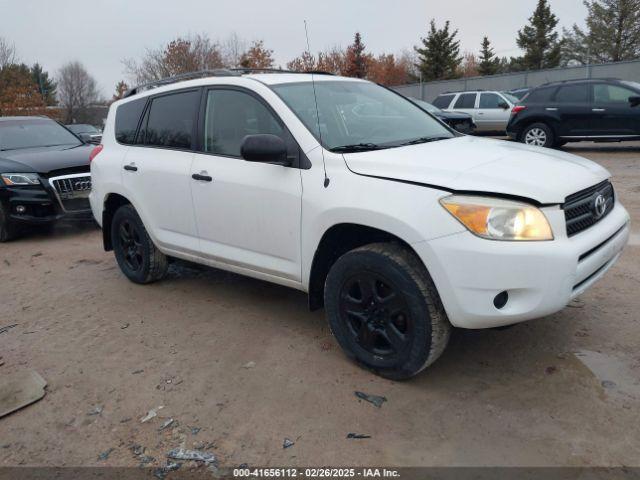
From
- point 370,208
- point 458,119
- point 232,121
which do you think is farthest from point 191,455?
point 458,119

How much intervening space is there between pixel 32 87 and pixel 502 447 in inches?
1497

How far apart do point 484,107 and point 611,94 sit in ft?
17.9

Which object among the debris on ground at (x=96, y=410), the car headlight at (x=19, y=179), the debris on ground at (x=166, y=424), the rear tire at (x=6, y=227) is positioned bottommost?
the debris on ground at (x=96, y=410)

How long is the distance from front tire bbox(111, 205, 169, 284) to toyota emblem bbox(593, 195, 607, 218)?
3.53m

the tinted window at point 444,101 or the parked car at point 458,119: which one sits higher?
the tinted window at point 444,101

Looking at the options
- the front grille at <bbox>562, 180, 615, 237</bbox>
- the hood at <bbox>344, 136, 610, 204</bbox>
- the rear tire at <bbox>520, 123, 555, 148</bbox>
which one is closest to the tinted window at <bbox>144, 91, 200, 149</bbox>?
the hood at <bbox>344, 136, 610, 204</bbox>

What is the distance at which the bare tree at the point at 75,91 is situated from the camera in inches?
2035

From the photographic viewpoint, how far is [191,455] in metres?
2.64

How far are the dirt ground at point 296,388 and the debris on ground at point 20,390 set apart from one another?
0.23 ft

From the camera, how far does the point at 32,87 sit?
111ft

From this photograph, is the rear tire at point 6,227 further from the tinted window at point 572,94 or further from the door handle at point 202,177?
the tinted window at point 572,94

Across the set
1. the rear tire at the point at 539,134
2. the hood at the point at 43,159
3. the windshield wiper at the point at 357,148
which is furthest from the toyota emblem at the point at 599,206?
the rear tire at the point at 539,134

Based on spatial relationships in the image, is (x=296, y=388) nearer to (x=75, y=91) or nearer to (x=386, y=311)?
(x=386, y=311)

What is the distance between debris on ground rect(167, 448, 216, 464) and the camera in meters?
2.60
